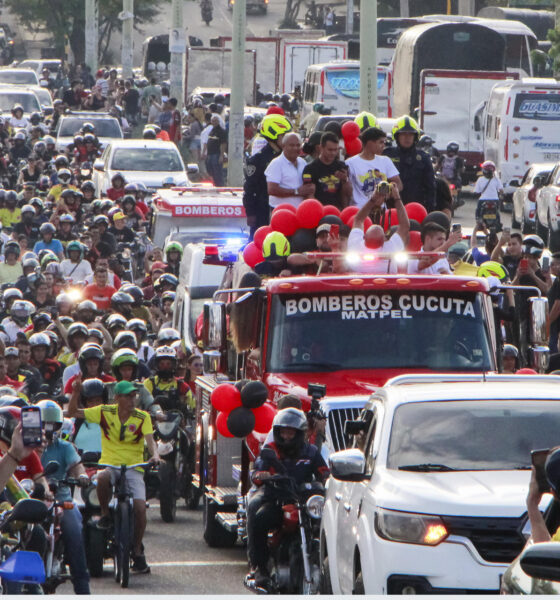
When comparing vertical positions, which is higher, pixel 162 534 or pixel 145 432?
pixel 145 432

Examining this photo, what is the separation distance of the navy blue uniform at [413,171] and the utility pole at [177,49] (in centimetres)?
3260

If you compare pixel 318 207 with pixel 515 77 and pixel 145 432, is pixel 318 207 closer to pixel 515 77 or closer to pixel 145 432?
pixel 145 432

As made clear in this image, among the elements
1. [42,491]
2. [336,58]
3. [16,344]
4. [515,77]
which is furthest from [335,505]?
[336,58]

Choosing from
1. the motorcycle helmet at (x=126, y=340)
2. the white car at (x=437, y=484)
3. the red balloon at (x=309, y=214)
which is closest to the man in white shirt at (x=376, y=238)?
the red balloon at (x=309, y=214)

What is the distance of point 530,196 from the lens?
1308 inches

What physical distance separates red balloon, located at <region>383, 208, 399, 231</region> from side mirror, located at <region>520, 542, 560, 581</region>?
29.7 feet

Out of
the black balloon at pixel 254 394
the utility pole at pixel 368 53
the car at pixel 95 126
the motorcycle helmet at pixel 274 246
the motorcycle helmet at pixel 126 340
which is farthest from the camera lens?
the car at pixel 95 126

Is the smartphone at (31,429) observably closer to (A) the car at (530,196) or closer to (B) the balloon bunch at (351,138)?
(B) the balloon bunch at (351,138)

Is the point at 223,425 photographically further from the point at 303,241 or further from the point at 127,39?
the point at 127,39

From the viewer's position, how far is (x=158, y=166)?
33.8 metres

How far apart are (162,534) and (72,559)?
13.1ft

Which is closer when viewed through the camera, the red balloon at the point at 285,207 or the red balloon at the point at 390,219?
the red balloon at the point at 390,219

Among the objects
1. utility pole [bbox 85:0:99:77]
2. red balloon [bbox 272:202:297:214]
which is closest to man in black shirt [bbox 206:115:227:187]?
red balloon [bbox 272:202:297:214]

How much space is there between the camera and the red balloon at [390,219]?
13.9m
